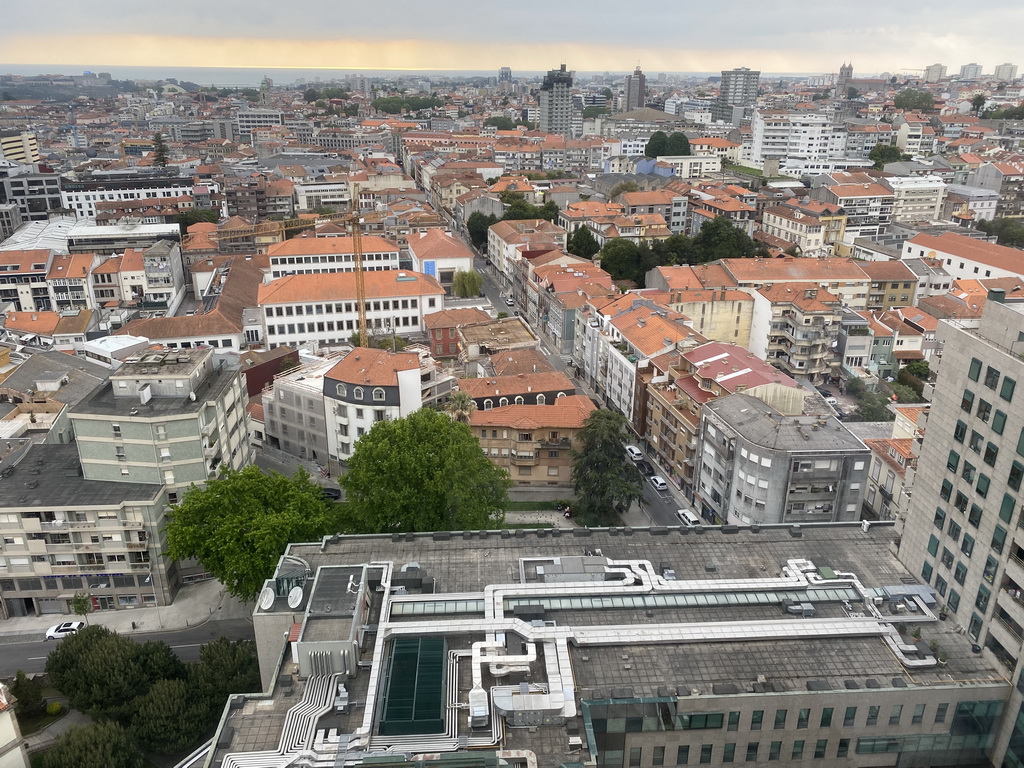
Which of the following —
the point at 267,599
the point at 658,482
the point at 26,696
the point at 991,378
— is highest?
the point at 991,378

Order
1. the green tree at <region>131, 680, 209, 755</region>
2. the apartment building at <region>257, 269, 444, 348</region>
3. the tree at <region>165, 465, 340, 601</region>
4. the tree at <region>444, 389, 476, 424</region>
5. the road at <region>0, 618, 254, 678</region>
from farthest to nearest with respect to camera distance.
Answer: the apartment building at <region>257, 269, 444, 348</region> → the tree at <region>444, 389, 476, 424</region> → the road at <region>0, 618, 254, 678</region> → the tree at <region>165, 465, 340, 601</region> → the green tree at <region>131, 680, 209, 755</region>

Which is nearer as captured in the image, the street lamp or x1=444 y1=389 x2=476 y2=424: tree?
the street lamp

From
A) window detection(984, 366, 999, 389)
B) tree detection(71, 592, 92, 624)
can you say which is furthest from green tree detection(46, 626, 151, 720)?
window detection(984, 366, 999, 389)

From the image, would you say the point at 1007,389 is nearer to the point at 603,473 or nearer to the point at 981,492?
the point at 981,492

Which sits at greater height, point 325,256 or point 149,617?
point 325,256

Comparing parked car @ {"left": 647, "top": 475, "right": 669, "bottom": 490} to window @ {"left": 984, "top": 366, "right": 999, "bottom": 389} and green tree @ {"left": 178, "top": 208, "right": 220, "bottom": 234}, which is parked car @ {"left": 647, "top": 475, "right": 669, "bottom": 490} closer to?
window @ {"left": 984, "top": 366, "right": 999, "bottom": 389}

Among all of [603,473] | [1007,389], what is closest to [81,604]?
[603,473]
